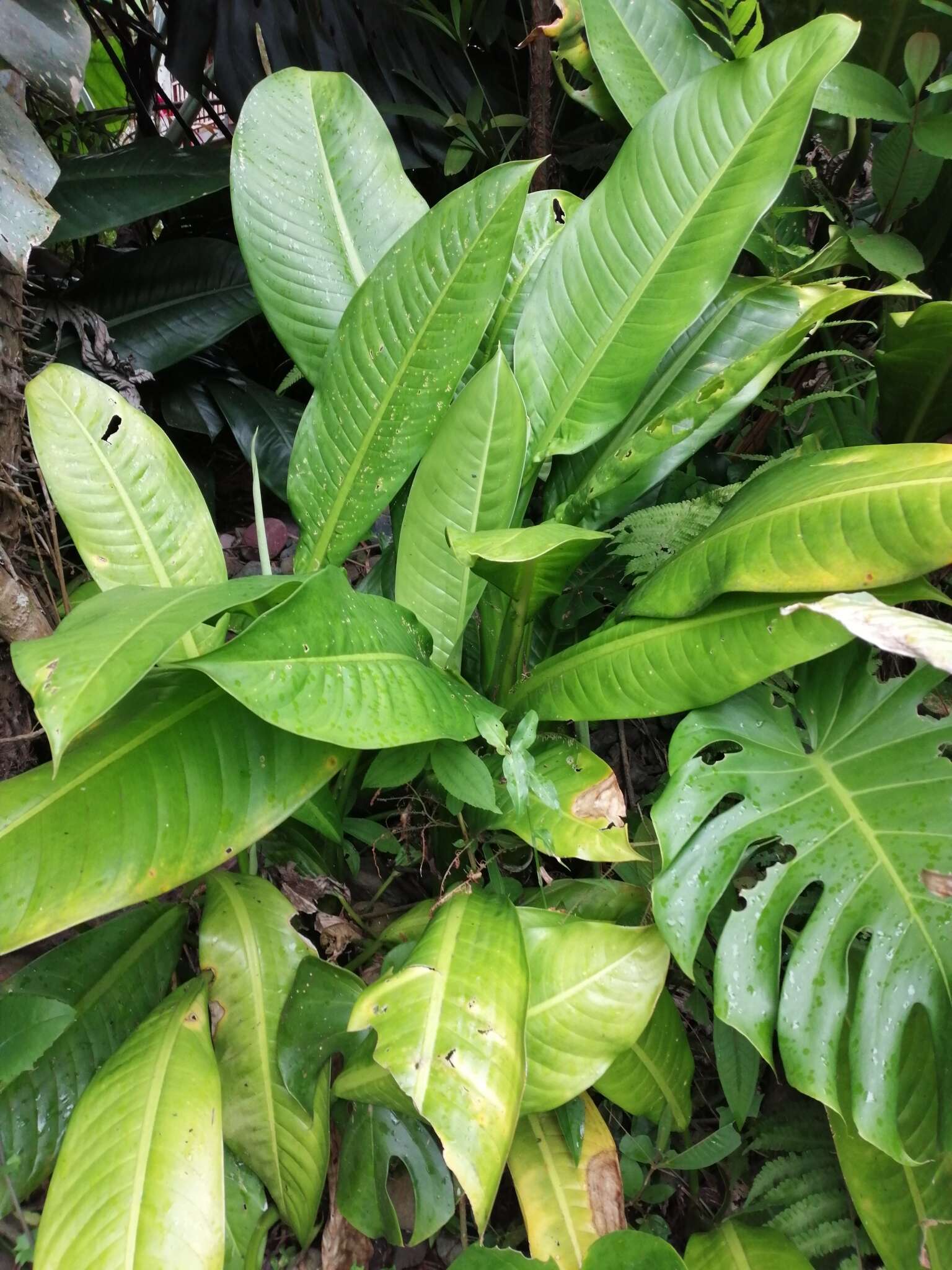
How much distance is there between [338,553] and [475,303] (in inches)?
14.3

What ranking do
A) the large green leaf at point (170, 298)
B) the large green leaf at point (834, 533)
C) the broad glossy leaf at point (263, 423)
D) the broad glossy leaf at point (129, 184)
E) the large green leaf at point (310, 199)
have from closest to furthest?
the large green leaf at point (834, 533) → the large green leaf at point (310, 199) → the broad glossy leaf at point (129, 184) → the large green leaf at point (170, 298) → the broad glossy leaf at point (263, 423)

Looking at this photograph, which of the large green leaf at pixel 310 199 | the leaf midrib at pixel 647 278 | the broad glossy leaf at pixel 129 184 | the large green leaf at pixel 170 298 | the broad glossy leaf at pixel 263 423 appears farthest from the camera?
the broad glossy leaf at pixel 263 423

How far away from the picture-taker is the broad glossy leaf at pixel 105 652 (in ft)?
1.67

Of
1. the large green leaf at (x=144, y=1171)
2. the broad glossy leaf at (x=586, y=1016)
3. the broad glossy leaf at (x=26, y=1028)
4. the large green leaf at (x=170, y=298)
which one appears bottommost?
the broad glossy leaf at (x=586, y=1016)

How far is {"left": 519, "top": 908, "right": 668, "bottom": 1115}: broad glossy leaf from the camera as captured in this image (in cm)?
74

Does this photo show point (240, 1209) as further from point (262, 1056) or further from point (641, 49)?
point (641, 49)

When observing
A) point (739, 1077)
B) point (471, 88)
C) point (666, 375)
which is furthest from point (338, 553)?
point (471, 88)

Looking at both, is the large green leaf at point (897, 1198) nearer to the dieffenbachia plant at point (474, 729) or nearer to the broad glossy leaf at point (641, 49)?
the dieffenbachia plant at point (474, 729)

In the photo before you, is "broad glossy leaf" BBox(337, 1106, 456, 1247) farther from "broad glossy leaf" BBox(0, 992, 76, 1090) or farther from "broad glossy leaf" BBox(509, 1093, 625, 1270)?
"broad glossy leaf" BBox(0, 992, 76, 1090)

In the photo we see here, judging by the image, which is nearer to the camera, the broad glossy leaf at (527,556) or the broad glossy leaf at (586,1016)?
the broad glossy leaf at (527,556)

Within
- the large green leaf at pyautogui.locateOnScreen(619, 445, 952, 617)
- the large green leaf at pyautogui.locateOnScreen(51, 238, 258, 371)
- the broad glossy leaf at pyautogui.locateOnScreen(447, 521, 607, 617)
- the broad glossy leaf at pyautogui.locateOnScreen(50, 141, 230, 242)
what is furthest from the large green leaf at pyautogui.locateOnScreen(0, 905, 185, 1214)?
the broad glossy leaf at pyautogui.locateOnScreen(50, 141, 230, 242)

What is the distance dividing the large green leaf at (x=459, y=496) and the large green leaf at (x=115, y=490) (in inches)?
9.4

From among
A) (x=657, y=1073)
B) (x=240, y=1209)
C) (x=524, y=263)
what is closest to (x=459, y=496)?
(x=524, y=263)

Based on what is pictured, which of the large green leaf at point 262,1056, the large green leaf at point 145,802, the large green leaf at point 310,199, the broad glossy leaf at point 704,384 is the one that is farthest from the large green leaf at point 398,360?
the large green leaf at point 262,1056
